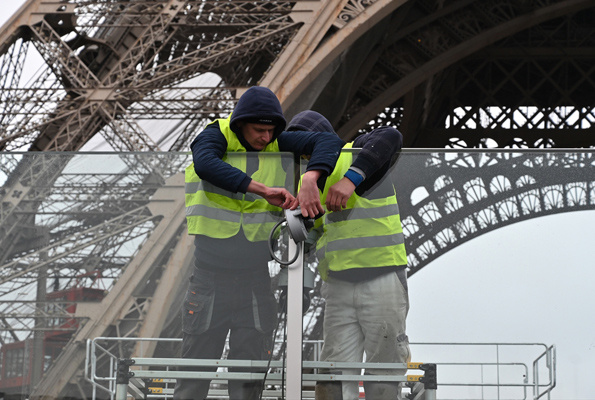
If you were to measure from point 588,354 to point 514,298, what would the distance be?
1.24 ft

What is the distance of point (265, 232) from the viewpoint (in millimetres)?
4352

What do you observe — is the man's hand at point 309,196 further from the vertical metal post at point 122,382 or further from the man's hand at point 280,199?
the vertical metal post at point 122,382

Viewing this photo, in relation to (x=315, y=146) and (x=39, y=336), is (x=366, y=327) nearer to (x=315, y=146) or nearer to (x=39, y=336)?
(x=315, y=146)

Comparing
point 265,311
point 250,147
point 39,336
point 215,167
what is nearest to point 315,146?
point 250,147

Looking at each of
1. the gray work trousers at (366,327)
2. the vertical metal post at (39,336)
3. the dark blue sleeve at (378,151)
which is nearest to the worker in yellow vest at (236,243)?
the dark blue sleeve at (378,151)

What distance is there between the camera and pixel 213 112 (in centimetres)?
1659

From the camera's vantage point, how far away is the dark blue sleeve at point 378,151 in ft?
14.5

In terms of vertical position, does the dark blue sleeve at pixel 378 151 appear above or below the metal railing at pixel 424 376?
above

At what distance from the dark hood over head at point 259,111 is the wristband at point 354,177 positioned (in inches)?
16.3

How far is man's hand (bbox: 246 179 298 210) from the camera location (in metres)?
4.30

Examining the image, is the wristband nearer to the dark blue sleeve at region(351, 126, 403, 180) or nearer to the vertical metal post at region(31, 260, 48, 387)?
the dark blue sleeve at region(351, 126, 403, 180)

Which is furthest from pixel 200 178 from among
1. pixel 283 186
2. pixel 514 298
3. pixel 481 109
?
pixel 481 109

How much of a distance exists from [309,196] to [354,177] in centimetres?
23

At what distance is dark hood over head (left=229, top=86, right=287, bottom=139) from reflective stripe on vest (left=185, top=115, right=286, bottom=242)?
0.50 ft
